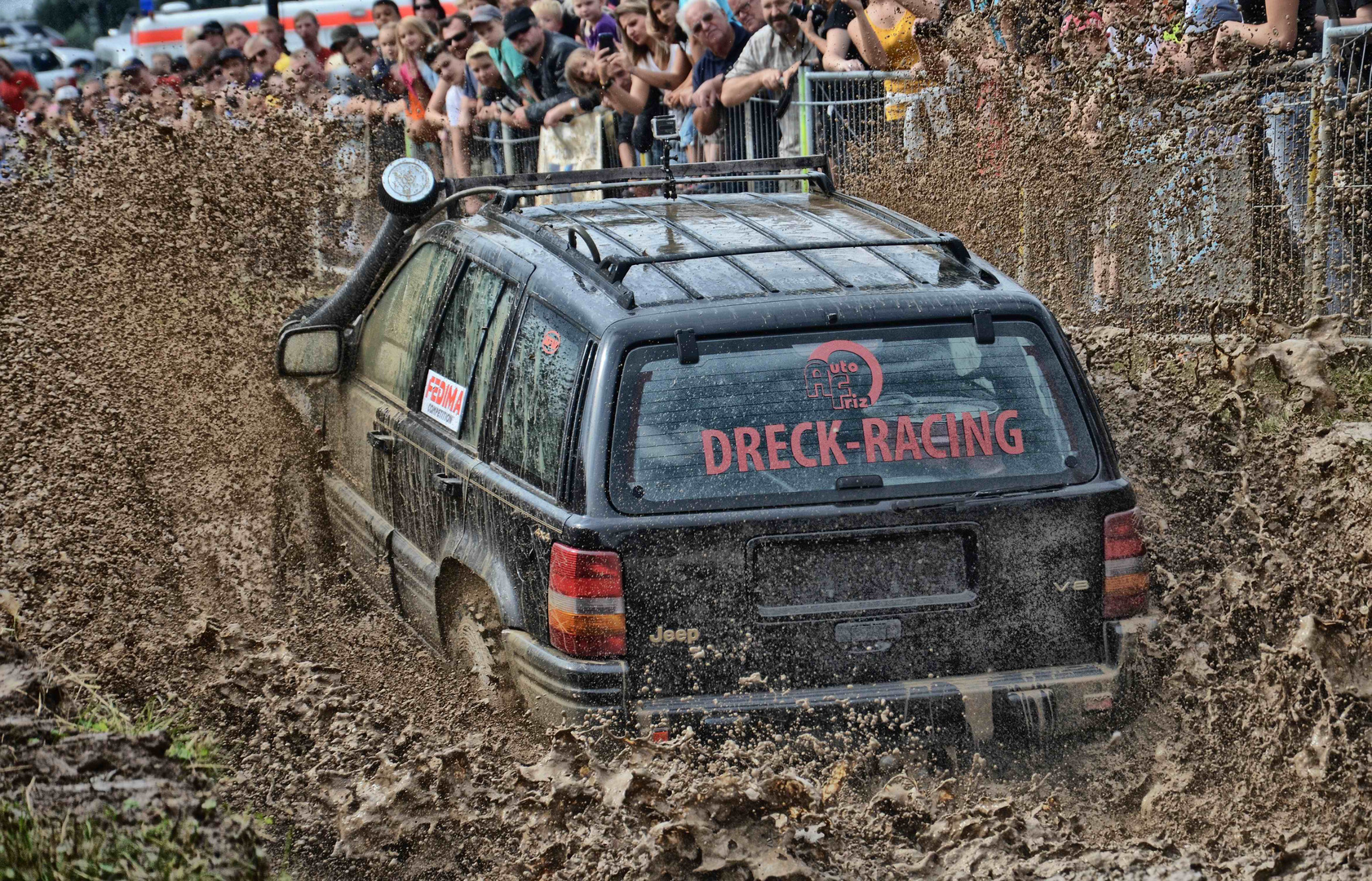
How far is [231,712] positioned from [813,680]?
2.05m

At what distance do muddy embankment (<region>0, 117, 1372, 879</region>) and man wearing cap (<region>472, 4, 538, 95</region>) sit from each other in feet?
19.9

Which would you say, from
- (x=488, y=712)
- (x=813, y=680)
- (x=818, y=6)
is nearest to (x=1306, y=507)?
(x=813, y=680)

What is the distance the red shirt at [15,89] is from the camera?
878 inches

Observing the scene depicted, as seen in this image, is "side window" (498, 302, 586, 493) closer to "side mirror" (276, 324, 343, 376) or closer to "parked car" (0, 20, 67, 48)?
"side mirror" (276, 324, 343, 376)

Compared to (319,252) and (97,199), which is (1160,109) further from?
(97,199)

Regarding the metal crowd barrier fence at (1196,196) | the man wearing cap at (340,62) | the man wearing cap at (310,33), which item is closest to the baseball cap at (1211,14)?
the metal crowd barrier fence at (1196,196)

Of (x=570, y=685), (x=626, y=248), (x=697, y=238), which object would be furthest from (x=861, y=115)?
(x=570, y=685)

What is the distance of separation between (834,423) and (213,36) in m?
17.9

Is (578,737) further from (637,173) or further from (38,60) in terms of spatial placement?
(38,60)

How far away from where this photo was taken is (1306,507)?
5.57m

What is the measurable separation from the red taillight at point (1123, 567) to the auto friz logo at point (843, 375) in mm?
793

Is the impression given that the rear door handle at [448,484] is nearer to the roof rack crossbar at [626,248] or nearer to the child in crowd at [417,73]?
the roof rack crossbar at [626,248]

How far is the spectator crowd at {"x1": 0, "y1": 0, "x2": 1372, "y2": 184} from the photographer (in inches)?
343

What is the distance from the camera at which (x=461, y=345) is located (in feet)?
17.8
